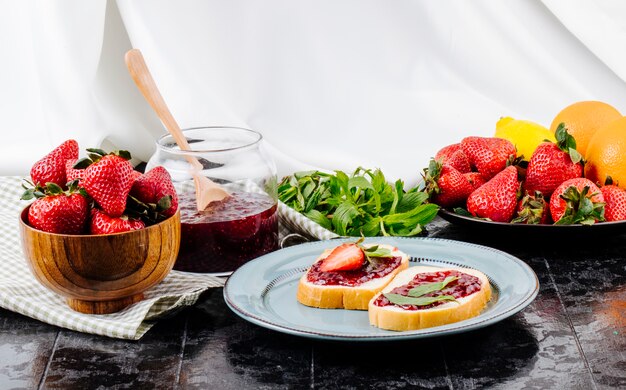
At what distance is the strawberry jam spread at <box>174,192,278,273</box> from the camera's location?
200 centimetres

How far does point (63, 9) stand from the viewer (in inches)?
112

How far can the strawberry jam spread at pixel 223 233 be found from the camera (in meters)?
2.00

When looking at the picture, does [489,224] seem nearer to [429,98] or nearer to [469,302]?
[469,302]

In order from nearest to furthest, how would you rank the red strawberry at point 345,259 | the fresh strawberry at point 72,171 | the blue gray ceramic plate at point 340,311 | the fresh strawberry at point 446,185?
1. the blue gray ceramic plate at point 340,311
2. the fresh strawberry at point 72,171
3. the red strawberry at point 345,259
4. the fresh strawberry at point 446,185

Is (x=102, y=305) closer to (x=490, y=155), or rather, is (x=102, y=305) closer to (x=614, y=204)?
(x=490, y=155)

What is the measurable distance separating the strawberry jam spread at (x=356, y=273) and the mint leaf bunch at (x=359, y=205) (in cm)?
25

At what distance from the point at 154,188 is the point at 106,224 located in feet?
0.39

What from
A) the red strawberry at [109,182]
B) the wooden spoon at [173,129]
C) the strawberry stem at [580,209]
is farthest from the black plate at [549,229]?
the red strawberry at [109,182]

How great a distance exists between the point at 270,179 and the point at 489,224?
0.47m

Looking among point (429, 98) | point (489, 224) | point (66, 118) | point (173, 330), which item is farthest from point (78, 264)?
point (429, 98)

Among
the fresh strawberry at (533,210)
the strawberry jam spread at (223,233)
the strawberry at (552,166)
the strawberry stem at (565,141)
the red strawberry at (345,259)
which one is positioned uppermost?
the strawberry stem at (565,141)

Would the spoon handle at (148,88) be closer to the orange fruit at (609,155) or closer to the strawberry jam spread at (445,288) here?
the strawberry jam spread at (445,288)

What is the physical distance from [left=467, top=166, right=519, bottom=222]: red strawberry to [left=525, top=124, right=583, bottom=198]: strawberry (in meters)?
0.04

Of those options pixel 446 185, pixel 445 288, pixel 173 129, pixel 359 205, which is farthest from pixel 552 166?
pixel 173 129
